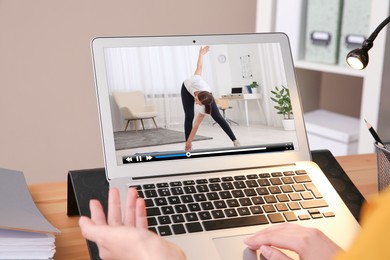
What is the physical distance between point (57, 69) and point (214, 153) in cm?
190

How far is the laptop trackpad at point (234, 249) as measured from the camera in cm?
85

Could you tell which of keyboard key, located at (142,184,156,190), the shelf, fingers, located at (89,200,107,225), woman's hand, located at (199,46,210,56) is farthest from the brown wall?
fingers, located at (89,200,107,225)

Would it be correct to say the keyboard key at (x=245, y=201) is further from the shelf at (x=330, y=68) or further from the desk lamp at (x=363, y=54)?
the shelf at (x=330, y=68)

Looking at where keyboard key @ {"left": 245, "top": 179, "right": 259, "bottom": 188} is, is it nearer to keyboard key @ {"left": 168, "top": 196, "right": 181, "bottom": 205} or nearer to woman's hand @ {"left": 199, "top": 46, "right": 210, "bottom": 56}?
keyboard key @ {"left": 168, "top": 196, "right": 181, "bottom": 205}

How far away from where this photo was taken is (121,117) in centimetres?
103

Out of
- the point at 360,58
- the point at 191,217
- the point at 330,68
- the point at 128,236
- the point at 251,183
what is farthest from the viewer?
the point at 330,68

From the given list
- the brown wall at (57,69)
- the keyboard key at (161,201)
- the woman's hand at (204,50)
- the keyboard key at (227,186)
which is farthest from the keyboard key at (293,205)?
the brown wall at (57,69)

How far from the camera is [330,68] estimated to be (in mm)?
2303

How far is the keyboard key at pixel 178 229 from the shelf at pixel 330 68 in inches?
58.6

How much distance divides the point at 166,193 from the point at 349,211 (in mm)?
304

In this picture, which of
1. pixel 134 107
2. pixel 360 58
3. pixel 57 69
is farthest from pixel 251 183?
pixel 57 69

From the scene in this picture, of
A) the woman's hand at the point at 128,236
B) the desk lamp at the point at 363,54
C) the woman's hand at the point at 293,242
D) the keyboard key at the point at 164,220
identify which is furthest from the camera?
the desk lamp at the point at 363,54

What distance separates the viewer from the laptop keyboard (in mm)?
912

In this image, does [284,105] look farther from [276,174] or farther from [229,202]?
[229,202]
